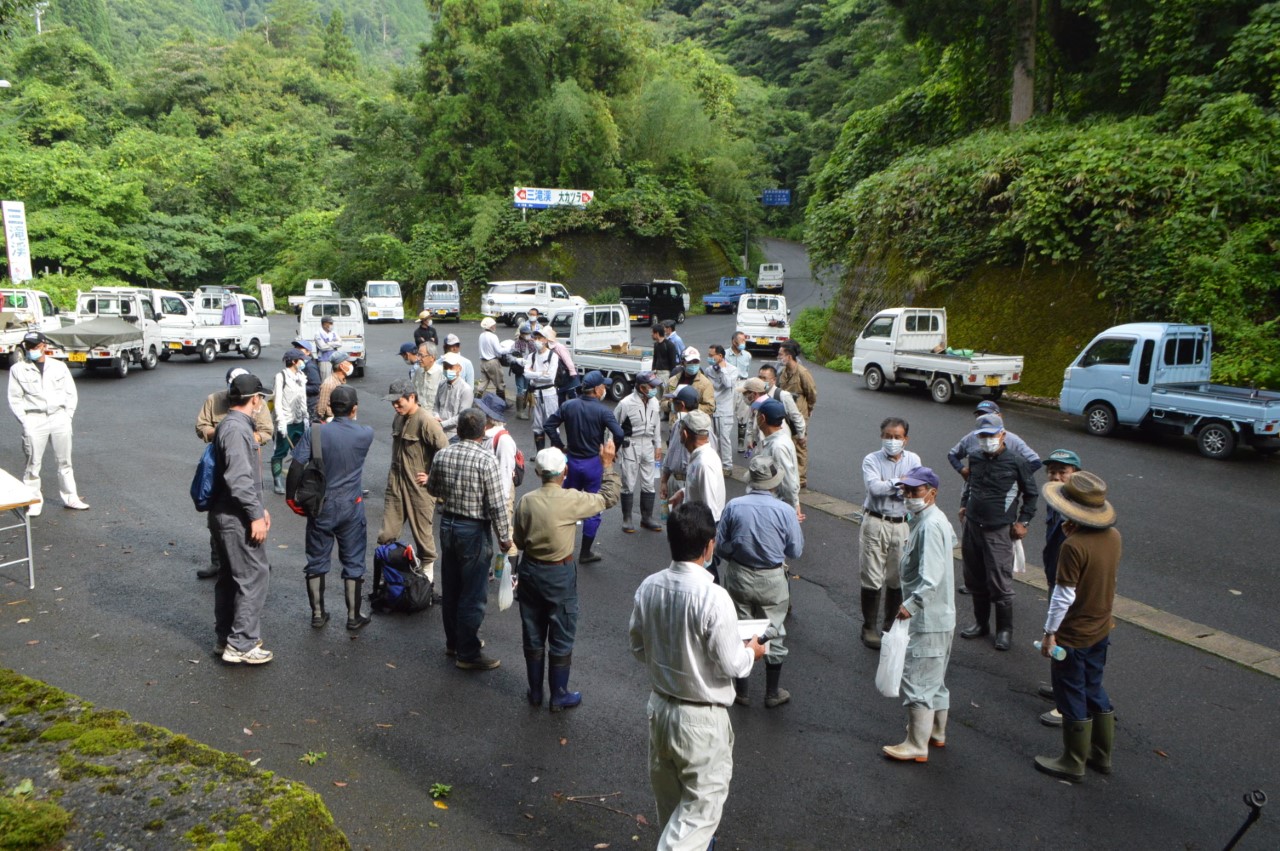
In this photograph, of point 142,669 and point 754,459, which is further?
point 754,459

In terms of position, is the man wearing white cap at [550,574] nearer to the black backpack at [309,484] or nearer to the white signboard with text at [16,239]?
the black backpack at [309,484]

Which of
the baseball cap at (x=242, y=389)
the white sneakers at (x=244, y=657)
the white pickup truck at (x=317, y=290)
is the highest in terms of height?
the white pickup truck at (x=317, y=290)

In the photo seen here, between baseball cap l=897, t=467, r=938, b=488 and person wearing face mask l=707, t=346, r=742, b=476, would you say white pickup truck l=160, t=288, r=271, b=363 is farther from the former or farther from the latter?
baseball cap l=897, t=467, r=938, b=488

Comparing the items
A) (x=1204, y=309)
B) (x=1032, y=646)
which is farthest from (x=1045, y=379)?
(x=1032, y=646)

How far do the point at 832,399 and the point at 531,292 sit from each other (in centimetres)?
2000

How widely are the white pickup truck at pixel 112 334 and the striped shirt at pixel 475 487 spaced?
17483 mm

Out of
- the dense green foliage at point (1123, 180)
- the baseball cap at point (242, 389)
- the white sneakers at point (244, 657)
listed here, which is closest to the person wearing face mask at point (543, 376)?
the baseball cap at point (242, 389)

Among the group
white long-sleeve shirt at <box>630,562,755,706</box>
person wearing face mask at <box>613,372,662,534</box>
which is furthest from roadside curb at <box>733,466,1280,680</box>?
white long-sleeve shirt at <box>630,562,755,706</box>

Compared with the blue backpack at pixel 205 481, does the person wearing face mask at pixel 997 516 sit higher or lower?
lower

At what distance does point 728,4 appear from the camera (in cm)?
7762

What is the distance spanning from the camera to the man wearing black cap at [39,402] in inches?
373

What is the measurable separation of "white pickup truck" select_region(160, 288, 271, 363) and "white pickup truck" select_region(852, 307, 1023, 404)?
17074mm

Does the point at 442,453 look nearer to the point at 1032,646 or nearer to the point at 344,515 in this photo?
the point at 344,515

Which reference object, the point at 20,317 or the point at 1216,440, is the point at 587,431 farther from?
the point at 20,317
